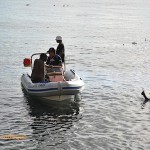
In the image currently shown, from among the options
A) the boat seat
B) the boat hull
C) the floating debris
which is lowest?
the floating debris

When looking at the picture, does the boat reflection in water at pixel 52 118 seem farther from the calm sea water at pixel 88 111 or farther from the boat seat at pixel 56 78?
the boat seat at pixel 56 78

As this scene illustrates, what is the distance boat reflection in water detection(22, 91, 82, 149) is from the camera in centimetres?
1619

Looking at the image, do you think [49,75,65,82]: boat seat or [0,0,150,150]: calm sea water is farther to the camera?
[49,75,65,82]: boat seat

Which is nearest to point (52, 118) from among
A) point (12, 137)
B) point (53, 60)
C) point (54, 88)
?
point (54, 88)

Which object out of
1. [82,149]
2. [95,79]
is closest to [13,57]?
[95,79]

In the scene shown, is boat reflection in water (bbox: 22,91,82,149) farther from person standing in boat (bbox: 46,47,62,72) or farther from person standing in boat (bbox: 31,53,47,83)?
person standing in boat (bbox: 46,47,62,72)

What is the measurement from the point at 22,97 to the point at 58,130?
583 cm

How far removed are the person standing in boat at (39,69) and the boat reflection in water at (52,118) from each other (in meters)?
1.23

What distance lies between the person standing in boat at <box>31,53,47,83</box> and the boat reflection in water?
4.04 feet

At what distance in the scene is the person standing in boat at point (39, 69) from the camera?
21078mm

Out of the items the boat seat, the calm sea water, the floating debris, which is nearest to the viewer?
the floating debris

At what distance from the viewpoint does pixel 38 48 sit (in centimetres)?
4341

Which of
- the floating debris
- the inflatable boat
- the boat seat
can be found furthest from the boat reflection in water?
the boat seat

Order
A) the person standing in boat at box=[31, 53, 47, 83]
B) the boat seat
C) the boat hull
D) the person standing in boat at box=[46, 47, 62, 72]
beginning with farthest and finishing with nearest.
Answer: the person standing in boat at box=[46, 47, 62, 72] < the boat seat < the person standing in boat at box=[31, 53, 47, 83] < the boat hull
